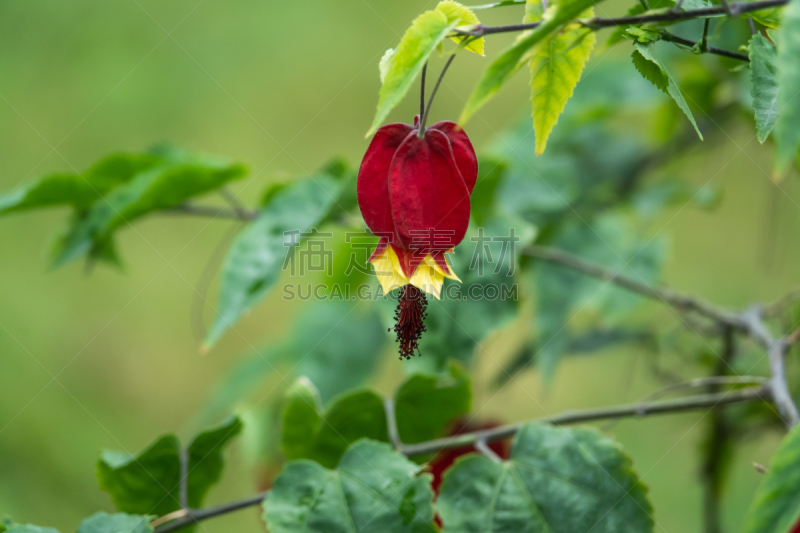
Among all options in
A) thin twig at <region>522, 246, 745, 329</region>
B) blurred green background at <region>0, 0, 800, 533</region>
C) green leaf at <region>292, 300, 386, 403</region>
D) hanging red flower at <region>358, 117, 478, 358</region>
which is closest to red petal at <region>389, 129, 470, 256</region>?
hanging red flower at <region>358, 117, 478, 358</region>

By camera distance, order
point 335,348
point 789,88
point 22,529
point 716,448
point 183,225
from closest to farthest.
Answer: point 789,88, point 22,529, point 716,448, point 335,348, point 183,225

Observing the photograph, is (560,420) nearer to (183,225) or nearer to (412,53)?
(412,53)

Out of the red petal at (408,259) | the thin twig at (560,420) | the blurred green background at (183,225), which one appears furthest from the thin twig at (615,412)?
the blurred green background at (183,225)

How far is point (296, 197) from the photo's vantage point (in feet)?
1.34

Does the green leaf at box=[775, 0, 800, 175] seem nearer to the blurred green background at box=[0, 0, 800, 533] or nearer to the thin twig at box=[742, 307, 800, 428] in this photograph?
the thin twig at box=[742, 307, 800, 428]

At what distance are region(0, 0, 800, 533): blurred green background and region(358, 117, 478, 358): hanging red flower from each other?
0.55m

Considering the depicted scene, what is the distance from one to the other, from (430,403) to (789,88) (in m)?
0.27

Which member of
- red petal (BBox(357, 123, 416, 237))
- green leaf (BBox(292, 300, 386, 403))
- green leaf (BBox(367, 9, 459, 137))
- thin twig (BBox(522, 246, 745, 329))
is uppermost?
green leaf (BBox(367, 9, 459, 137))

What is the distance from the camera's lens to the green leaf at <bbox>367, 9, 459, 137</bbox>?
18 cm

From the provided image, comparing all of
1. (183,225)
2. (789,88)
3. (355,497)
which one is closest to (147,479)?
(355,497)

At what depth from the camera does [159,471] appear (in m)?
0.31

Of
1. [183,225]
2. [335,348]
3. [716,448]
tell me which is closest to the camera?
[716,448]

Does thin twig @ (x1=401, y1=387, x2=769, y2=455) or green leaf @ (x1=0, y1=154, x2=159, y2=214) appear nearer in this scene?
thin twig @ (x1=401, y1=387, x2=769, y2=455)

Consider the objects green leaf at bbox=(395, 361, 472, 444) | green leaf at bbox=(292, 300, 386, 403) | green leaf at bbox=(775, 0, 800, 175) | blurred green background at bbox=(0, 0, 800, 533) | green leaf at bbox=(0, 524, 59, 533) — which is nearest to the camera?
green leaf at bbox=(775, 0, 800, 175)
